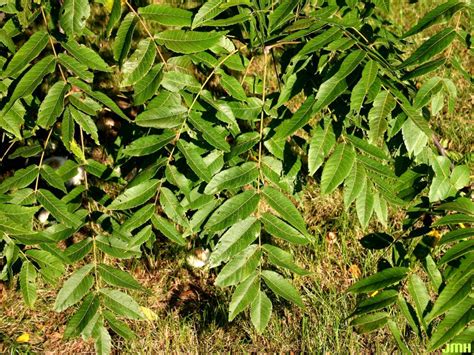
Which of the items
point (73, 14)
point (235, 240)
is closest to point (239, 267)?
point (235, 240)

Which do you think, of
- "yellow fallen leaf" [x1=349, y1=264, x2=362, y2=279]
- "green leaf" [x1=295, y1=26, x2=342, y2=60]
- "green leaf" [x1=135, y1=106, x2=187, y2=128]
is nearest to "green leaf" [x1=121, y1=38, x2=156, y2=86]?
"green leaf" [x1=135, y1=106, x2=187, y2=128]

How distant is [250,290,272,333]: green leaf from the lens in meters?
2.05

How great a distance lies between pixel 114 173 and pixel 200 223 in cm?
46

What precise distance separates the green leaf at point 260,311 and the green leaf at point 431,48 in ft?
3.04

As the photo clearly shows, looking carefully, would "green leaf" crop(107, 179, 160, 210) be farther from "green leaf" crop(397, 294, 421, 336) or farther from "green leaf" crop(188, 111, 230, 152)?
"green leaf" crop(397, 294, 421, 336)

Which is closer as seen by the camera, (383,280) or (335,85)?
(335,85)

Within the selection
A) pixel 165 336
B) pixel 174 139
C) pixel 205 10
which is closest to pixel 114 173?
pixel 174 139

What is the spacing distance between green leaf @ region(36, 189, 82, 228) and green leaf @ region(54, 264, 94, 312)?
7.9 inches

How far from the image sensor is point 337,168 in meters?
1.91

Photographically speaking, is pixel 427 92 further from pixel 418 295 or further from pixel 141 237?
pixel 141 237

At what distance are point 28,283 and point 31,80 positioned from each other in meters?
0.76

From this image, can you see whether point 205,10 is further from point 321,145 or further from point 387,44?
point 387,44

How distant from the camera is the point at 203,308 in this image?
10.6 feet

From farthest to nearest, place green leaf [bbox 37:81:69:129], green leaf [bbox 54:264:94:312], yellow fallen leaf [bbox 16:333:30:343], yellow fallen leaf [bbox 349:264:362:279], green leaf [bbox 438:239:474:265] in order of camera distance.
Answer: yellow fallen leaf [bbox 349:264:362:279], yellow fallen leaf [bbox 16:333:30:343], green leaf [bbox 54:264:94:312], green leaf [bbox 37:81:69:129], green leaf [bbox 438:239:474:265]
